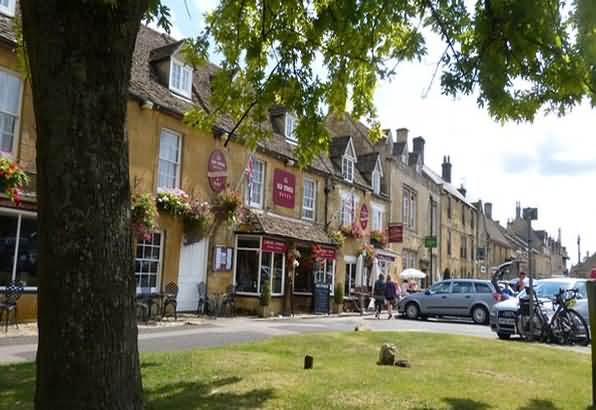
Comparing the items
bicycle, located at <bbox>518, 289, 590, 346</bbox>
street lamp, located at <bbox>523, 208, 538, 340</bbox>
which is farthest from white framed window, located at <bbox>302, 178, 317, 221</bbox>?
bicycle, located at <bbox>518, 289, 590, 346</bbox>

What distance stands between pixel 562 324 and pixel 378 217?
18.2m

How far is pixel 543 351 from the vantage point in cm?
1003

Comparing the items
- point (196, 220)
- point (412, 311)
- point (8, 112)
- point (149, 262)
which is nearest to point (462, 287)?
point (412, 311)

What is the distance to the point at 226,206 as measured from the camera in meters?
18.0

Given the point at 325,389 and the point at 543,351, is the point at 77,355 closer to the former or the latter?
the point at 325,389

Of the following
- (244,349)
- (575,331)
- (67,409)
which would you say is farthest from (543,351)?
(67,409)

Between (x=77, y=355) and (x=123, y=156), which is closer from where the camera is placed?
(x=77, y=355)

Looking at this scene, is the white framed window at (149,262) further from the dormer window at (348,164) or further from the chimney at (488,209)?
the chimney at (488,209)

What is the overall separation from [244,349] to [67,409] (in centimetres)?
589

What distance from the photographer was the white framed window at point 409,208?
1380 inches

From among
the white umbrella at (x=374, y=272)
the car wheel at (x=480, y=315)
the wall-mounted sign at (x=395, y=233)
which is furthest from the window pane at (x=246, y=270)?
the wall-mounted sign at (x=395, y=233)

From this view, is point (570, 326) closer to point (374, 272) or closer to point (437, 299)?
point (437, 299)

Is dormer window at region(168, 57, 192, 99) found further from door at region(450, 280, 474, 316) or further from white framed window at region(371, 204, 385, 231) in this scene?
white framed window at region(371, 204, 385, 231)

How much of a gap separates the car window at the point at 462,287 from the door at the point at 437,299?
A: 251mm
